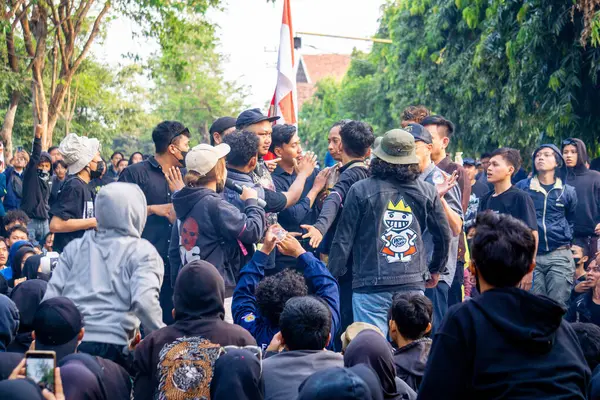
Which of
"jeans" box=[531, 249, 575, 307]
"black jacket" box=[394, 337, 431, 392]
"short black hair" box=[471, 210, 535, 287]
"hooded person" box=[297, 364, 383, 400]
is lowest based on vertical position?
"jeans" box=[531, 249, 575, 307]

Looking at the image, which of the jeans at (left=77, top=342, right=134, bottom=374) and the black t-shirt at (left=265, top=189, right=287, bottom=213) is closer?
the jeans at (left=77, top=342, right=134, bottom=374)

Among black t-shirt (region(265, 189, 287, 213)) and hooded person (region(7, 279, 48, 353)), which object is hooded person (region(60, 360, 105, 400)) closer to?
hooded person (region(7, 279, 48, 353))

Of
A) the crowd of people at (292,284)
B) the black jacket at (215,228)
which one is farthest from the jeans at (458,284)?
the black jacket at (215,228)

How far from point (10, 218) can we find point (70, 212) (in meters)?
4.14

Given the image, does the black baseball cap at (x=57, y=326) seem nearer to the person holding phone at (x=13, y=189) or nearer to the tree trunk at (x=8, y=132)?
the person holding phone at (x=13, y=189)

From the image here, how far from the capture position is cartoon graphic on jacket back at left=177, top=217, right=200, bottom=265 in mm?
6090

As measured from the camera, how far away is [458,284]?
7617 millimetres

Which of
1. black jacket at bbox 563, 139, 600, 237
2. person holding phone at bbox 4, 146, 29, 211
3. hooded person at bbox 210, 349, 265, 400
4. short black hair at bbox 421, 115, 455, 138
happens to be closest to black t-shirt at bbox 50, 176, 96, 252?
short black hair at bbox 421, 115, 455, 138

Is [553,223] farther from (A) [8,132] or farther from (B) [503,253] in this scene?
(A) [8,132]

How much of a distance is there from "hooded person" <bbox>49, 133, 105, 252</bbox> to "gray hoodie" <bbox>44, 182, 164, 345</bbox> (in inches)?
82.0

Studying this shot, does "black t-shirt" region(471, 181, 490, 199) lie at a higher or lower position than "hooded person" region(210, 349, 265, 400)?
higher

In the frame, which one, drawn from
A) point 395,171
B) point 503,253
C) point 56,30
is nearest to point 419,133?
point 395,171

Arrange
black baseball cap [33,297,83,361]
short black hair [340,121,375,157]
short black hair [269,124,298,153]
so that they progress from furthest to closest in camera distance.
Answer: short black hair [269,124,298,153] < short black hair [340,121,375,157] < black baseball cap [33,297,83,361]

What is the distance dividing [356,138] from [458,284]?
69.7 inches
